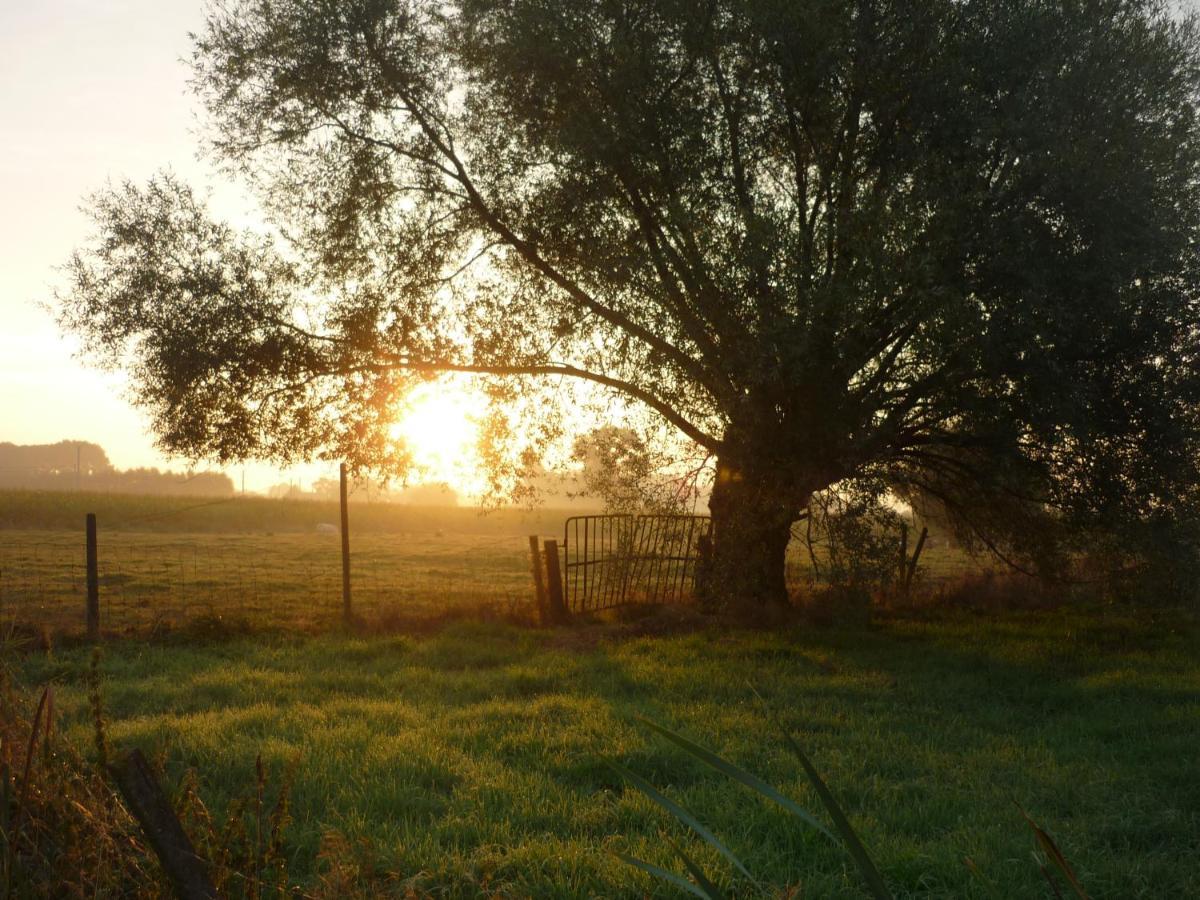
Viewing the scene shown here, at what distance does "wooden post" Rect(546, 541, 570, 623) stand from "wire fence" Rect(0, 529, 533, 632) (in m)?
0.98

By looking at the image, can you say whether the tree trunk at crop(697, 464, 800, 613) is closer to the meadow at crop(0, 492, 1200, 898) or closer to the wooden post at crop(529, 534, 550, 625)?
the meadow at crop(0, 492, 1200, 898)

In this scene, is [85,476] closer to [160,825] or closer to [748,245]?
[748,245]

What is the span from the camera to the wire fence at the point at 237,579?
17.9 meters

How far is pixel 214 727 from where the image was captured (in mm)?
9180

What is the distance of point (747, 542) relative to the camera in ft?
54.9

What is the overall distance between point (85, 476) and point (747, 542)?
12752cm

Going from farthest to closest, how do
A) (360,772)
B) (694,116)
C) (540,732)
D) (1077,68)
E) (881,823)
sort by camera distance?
(694,116), (1077,68), (540,732), (360,772), (881,823)

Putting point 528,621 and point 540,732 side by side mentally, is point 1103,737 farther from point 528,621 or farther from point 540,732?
point 528,621

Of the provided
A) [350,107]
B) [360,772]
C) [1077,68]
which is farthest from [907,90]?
[360,772]

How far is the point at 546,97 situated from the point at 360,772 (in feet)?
36.7

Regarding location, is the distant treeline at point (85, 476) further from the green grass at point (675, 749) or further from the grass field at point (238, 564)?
the green grass at point (675, 749)

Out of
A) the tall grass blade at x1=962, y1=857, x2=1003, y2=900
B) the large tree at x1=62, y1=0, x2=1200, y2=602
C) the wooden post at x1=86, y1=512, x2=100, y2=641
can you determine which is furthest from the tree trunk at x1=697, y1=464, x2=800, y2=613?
the tall grass blade at x1=962, y1=857, x2=1003, y2=900

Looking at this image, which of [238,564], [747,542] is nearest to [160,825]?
[747,542]

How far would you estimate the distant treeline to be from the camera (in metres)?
108
